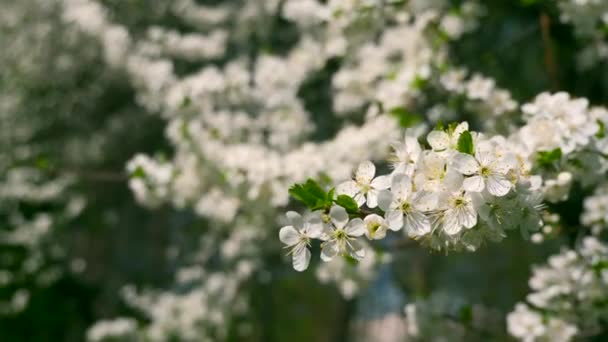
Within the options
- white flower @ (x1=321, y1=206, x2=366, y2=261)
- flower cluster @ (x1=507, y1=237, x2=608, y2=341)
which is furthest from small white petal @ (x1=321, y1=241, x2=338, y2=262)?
flower cluster @ (x1=507, y1=237, x2=608, y2=341)

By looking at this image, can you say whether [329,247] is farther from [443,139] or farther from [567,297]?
[567,297]

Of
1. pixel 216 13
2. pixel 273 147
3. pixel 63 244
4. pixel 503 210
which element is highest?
pixel 216 13

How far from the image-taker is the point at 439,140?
53.2 inches

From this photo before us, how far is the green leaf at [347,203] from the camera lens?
1335mm

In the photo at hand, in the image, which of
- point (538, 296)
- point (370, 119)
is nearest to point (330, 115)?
point (370, 119)

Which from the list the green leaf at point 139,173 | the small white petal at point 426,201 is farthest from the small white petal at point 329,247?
the green leaf at point 139,173

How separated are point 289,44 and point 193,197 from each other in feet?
5.64

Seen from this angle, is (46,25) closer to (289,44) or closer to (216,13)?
(216,13)

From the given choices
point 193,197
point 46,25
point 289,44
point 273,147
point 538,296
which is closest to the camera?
point 538,296

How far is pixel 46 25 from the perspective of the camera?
5.06m

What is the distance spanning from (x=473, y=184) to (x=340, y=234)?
294 millimetres

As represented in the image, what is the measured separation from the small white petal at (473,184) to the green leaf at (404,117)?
1.24 meters

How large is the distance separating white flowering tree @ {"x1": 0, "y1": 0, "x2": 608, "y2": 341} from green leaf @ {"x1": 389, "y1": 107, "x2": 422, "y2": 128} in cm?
1

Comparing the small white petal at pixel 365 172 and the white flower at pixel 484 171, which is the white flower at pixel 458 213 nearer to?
the white flower at pixel 484 171
